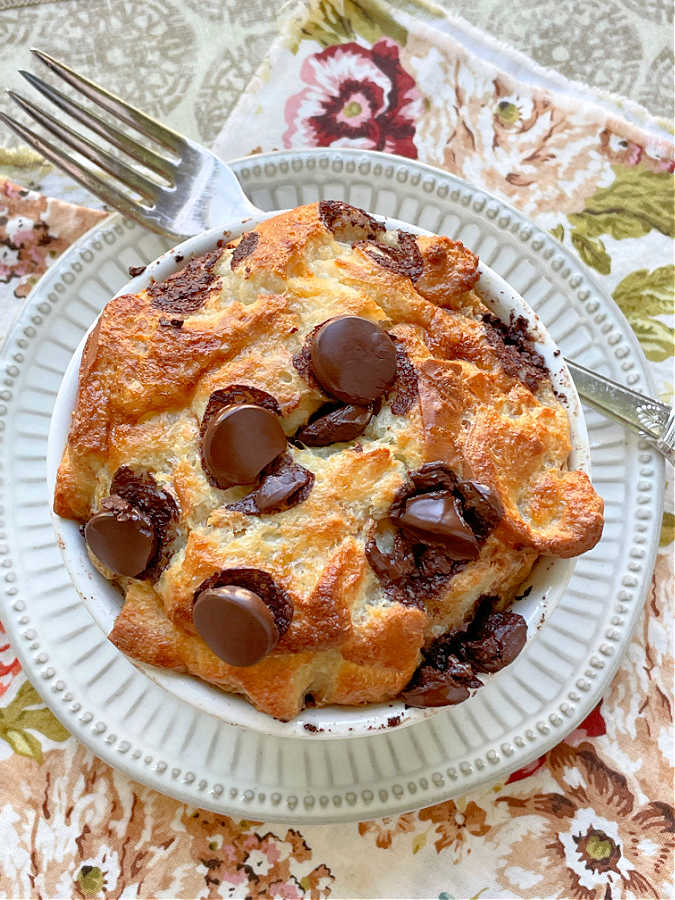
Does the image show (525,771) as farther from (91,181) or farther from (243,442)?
(91,181)

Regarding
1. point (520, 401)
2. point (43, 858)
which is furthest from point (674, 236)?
point (43, 858)

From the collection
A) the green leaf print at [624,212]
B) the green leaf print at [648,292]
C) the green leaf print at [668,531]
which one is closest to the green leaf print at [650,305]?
the green leaf print at [648,292]

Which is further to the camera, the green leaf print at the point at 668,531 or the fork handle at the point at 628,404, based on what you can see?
the green leaf print at the point at 668,531

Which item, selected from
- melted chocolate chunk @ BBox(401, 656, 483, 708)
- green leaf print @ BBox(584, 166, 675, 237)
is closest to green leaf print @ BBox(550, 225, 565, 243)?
green leaf print @ BBox(584, 166, 675, 237)

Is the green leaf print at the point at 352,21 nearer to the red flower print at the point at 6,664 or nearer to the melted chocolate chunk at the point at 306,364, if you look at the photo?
the melted chocolate chunk at the point at 306,364

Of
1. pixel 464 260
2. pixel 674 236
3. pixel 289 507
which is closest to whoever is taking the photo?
pixel 289 507

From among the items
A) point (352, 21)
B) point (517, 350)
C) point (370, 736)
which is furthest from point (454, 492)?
point (352, 21)

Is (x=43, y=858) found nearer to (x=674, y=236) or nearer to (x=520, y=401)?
(x=520, y=401)
